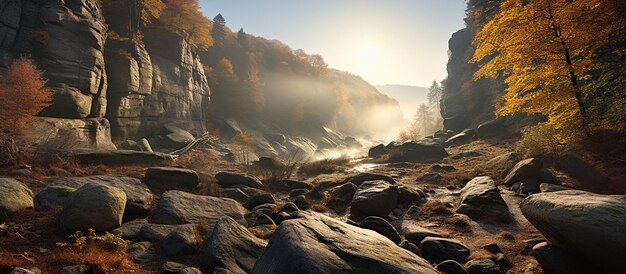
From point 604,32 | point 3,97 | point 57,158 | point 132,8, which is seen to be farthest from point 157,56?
point 604,32

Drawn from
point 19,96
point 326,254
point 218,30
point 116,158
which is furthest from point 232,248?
point 218,30

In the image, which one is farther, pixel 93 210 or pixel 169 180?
pixel 169 180

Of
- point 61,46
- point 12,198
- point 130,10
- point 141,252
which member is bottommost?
point 141,252

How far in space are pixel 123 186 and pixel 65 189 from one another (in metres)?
1.46

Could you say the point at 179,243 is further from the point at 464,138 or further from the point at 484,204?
the point at 464,138

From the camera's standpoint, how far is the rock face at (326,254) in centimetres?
312

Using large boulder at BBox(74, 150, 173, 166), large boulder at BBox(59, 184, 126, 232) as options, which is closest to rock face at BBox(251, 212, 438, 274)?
large boulder at BBox(59, 184, 126, 232)

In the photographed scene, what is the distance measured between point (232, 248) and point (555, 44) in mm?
14545

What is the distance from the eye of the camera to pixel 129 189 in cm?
926

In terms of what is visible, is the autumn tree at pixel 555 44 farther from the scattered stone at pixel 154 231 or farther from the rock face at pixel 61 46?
the rock face at pixel 61 46

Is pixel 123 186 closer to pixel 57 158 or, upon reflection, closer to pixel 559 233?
pixel 57 158

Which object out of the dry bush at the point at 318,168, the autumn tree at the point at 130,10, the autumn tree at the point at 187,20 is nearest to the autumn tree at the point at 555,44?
the dry bush at the point at 318,168

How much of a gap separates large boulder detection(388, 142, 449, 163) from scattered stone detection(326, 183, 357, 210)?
15.1 metres

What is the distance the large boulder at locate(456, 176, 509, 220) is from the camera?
9.77m
